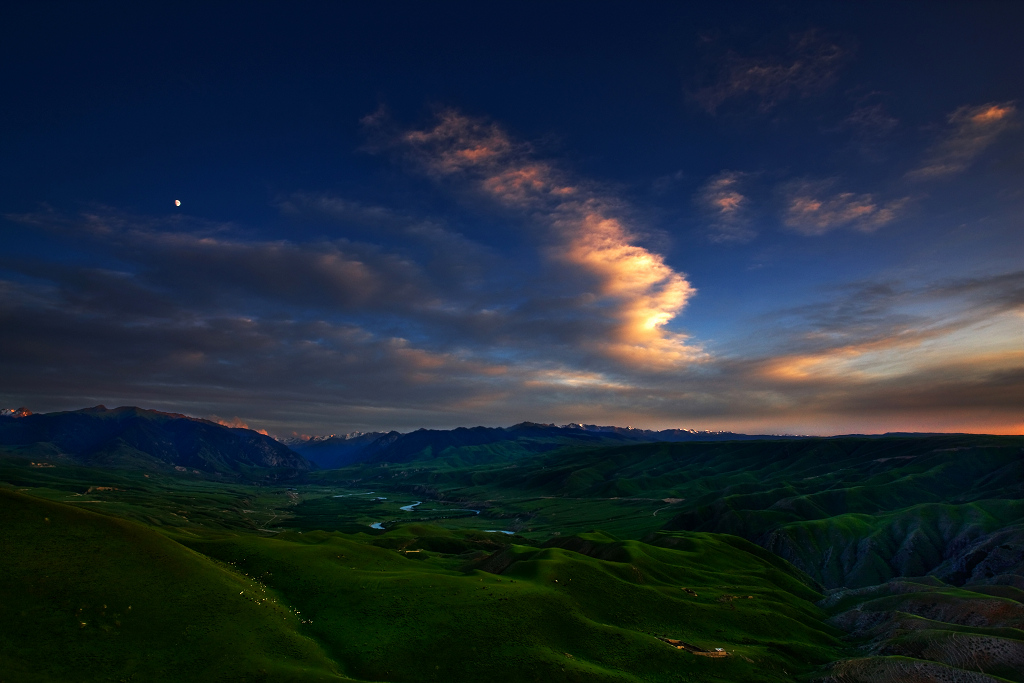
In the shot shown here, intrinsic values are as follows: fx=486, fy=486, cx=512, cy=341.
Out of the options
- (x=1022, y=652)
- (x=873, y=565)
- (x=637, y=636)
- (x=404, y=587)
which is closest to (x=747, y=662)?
(x=637, y=636)

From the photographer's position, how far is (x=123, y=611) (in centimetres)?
5125

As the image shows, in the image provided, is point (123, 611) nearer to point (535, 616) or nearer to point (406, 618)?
point (406, 618)

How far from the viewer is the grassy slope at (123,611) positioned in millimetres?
43562

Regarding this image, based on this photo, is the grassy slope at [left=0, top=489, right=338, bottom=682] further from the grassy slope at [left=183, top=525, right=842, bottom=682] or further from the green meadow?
the grassy slope at [left=183, top=525, right=842, bottom=682]

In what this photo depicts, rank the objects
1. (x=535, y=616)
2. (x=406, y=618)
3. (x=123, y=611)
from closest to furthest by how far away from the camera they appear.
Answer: (x=123, y=611)
(x=406, y=618)
(x=535, y=616)

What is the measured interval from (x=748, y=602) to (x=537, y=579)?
40.9 metres

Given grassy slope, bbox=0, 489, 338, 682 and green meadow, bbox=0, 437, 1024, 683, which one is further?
green meadow, bbox=0, 437, 1024, 683

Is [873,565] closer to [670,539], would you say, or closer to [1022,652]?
[670,539]

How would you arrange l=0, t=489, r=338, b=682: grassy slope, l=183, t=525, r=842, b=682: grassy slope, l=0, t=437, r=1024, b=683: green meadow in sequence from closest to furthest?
l=0, t=489, r=338, b=682: grassy slope < l=0, t=437, r=1024, b=683: green meadow < l=183, t=525, r=842, b=682: grassy slope

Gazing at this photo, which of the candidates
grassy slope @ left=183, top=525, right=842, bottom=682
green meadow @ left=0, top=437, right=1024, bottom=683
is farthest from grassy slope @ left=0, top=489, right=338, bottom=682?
grassy slope @ left=183, top=525, right=842, bottom=682

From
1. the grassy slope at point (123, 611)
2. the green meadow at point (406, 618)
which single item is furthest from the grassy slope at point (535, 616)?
the grassy slope at point (123, 611)

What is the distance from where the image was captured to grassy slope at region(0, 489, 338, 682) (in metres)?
43.6

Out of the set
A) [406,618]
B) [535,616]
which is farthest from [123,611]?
[535,616]

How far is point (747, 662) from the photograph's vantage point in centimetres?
6019
